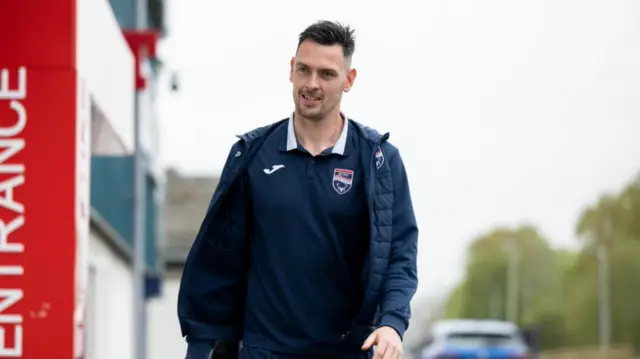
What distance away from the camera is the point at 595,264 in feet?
382

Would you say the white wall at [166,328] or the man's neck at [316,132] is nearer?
the man's neck at [316,132]

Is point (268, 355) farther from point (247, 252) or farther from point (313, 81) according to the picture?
point (313, 81)

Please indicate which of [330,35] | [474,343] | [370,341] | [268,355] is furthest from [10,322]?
[474,343]

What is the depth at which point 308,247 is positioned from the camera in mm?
5895

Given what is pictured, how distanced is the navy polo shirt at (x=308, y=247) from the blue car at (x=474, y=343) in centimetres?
1972

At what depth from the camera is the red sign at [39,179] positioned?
10336 millimetres

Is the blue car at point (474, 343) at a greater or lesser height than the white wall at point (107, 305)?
lesser

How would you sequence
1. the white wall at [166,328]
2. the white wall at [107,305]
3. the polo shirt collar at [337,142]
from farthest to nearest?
the white wall at [166,328]
the white wall at [107,305]
the polo shirt collar at [337,142]

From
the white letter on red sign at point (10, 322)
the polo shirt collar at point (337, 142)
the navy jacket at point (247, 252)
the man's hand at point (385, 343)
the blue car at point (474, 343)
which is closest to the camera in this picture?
the man's hand at point (385, 343)

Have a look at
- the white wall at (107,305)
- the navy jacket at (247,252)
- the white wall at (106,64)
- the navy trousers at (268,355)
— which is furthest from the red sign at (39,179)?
the white wall at (107,305)

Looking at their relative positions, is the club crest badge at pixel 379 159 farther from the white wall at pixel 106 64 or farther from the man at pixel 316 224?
the white wall at pixel 106 64

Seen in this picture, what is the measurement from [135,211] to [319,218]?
15.8 metres

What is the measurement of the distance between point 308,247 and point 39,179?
4783 mm

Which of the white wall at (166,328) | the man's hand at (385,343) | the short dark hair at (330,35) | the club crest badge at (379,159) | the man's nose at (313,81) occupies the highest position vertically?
the short dark hair at (330,35)
